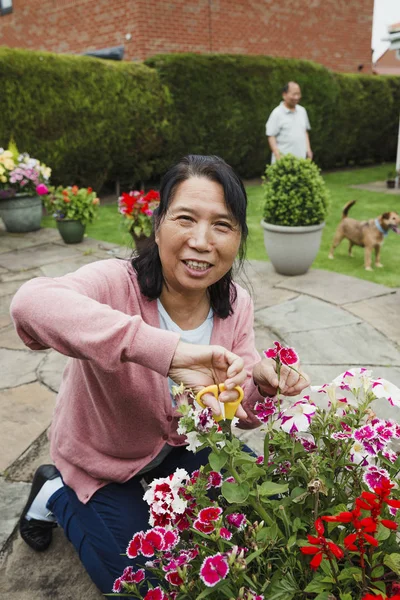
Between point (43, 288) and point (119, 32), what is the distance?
12301mm

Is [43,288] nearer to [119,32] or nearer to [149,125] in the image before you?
[149,125]

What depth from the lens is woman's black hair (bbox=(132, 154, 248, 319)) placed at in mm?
1635

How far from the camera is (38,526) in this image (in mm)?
1944

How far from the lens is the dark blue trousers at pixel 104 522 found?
1.65 metres

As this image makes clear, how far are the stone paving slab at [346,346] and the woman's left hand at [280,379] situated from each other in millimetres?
2034

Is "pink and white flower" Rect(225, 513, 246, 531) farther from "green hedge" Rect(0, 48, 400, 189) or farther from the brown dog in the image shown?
"green hedge" Rect(0, 48, 400, 189)

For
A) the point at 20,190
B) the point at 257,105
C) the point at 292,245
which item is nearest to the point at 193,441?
→ the point at 292,245

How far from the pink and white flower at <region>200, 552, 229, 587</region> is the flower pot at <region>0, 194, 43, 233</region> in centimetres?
714

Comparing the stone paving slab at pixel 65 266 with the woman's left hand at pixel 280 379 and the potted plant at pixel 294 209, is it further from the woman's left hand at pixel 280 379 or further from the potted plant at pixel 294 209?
the woman's left hand at pixel 280 379

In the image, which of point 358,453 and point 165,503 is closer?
point 165,503

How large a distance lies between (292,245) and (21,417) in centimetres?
323

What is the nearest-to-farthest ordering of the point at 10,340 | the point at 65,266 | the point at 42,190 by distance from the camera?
the point at 10,340
the point at 65,266
the point at 42,190

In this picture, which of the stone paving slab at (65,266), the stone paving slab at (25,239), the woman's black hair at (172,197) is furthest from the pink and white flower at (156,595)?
the stone paving slab at (25,239)

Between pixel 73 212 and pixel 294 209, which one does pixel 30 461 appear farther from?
pixel 73 212
